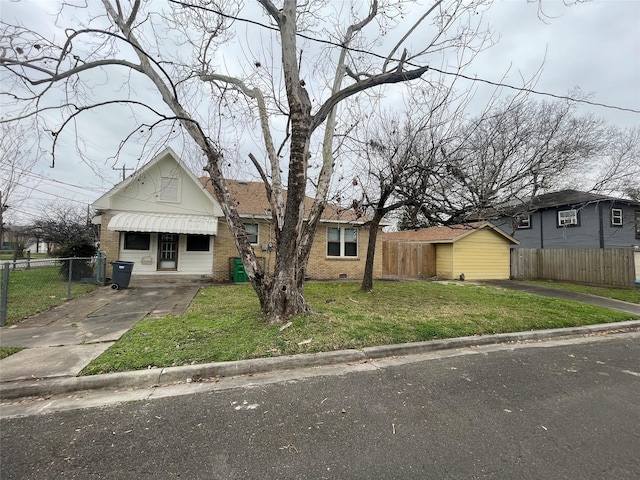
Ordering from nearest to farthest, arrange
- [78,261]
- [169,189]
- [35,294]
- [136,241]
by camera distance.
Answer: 1. [35,294]
2. [78,261]
3. [136,241]
4. [169,189]

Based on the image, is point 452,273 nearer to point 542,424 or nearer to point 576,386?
point 576,386

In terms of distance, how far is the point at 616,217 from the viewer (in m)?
21.0

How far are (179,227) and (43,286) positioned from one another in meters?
4.99

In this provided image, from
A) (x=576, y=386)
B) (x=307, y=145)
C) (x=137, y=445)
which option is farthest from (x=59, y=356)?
(x=576, y=386)

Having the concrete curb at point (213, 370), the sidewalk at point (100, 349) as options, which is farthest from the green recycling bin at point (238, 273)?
the concrete curb at point (213, 370)

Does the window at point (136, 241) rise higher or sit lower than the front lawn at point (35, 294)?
higher

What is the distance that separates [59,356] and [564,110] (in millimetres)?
19729

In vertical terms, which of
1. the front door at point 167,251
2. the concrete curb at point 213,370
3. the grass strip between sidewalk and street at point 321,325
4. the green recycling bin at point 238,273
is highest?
the front door at point 167,251

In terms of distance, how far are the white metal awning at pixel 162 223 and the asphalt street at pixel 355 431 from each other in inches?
388

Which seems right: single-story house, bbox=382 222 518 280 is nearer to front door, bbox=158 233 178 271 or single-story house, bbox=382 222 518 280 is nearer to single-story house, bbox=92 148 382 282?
single-story house, bbox=92 148 382 282

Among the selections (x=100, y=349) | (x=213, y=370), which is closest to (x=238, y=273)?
(x=100, y=349)

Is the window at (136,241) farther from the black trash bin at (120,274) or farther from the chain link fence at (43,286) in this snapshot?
the black trash bin at (120,274)

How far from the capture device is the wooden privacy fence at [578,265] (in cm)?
1498

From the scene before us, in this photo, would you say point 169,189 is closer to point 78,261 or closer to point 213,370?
point 78,261
